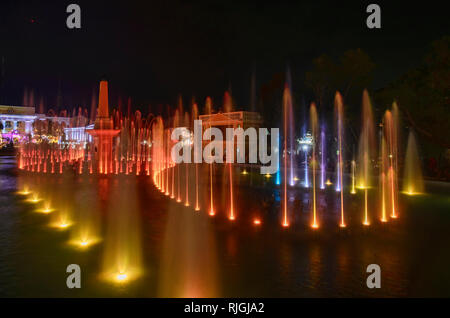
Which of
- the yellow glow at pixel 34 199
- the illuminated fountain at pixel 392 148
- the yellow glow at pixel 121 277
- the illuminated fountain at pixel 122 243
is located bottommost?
the yellow glow at pixel 121 277

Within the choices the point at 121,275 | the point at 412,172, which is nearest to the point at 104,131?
the point at 121,275

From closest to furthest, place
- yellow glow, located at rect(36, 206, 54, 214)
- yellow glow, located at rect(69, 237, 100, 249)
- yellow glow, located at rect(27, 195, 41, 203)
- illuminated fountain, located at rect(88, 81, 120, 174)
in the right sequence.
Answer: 1. yellow glow, located at rect(69, 237, 100, 249)
2. yellow glow, located at rect(36, 206, 54, 214)
3. yellow glow, located at rect(27, 195, 41, 203)
4. illuminated fountain, located at rect(88, 81, 120, 174)

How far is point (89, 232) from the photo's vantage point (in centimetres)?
927

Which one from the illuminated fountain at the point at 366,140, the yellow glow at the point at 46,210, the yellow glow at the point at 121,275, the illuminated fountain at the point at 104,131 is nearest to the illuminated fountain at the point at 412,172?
the illuminated fountain at the point at 366,140

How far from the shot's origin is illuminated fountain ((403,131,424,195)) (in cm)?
1881

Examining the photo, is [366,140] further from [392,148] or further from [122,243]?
[122,243]

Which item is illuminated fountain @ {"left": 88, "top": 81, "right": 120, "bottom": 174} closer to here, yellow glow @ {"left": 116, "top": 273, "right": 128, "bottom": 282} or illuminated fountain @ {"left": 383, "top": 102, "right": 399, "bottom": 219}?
illuminated fountain @ {"left": 383, "top": 102, "right": 399, "bottom": 219}

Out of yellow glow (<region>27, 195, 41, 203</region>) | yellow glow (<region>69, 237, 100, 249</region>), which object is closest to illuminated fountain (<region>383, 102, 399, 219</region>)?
yellow glow (<region>69, 237, 100, 249</region>)

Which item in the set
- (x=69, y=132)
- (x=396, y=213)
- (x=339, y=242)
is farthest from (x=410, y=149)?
(x=69, y=132)

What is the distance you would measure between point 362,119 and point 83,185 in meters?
24.5

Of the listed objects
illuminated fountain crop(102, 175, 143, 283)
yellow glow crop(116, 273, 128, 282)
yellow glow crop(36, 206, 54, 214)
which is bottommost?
yellow glow crop(116, 273, 128, 282)

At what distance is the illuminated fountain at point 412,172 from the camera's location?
61.7 feet

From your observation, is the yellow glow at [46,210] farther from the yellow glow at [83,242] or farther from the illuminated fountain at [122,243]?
the yellow glow at [83,242]

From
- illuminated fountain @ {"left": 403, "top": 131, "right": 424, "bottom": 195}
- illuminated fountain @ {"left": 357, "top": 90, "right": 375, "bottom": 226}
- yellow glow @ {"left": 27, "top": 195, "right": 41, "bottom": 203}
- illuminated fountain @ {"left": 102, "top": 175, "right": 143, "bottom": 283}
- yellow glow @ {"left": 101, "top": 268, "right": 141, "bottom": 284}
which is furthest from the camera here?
illuminated fountain @ {"left": 357, "top": 90, "right": 375, "bottom": 226}
